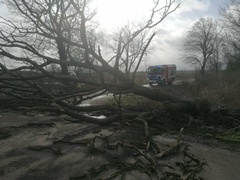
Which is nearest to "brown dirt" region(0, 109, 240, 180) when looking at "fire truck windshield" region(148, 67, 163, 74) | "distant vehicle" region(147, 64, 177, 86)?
"distant vehicle" region(147, 64, 177, 86)

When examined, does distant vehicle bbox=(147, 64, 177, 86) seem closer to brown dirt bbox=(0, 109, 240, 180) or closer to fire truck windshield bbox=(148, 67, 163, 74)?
fire truck windshield bbox=(148, 67, 163, 74)

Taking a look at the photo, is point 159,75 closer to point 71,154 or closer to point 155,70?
point 155,70

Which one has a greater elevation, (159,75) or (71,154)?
(159,75)

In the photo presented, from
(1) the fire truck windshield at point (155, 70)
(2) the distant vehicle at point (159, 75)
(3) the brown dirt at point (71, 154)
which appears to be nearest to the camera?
(3) the brown dirt at point (71, 154)

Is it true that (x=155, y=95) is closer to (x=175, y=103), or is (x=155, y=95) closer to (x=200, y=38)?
(x=175, y=103)

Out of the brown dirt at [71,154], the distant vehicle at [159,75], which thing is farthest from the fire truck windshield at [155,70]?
the brown dirt at [71,154]

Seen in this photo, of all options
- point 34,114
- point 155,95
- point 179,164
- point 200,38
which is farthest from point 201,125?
point 200,38

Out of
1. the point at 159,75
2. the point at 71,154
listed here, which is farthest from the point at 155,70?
the point at 71,154

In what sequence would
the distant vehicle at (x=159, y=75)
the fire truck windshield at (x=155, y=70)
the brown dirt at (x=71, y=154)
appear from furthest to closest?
1. the fire truck windshield at (x=155, y=70)
2. the distant vehicle at (x=159, y=75)
3. the brown dirt at (x=71, y=154)

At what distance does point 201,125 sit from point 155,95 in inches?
66.0

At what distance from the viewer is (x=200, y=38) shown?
163ft

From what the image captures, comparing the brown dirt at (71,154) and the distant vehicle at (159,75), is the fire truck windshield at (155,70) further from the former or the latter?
the brown dirt at (71,154)

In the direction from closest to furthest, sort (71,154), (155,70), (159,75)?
(71,154), (159,75), (155,70)

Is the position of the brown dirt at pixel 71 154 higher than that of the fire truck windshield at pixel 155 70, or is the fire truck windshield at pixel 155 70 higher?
the fire truck windshield at pixel 155 70
